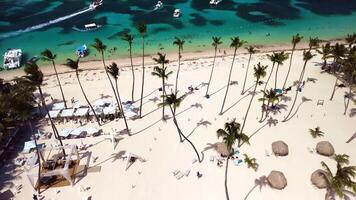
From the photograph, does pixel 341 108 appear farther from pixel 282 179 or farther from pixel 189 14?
pixel 189 14

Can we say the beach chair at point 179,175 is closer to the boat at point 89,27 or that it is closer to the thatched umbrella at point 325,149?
the thatched umbrella at point 325,149

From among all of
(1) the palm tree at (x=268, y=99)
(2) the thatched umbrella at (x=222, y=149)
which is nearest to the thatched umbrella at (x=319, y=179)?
(2) the thatched umbrella at (x=222, y=149)

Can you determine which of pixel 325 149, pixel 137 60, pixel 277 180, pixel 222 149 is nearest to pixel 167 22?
pixel 137 60

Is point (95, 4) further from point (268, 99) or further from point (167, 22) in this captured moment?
point (268, 99)

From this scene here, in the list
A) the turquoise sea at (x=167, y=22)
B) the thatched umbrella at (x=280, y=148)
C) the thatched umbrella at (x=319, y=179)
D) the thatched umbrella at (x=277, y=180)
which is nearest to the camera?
the thatched umbrella at (x=319, y=179)

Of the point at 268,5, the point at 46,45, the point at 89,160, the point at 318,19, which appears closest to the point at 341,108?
the point at 89,160

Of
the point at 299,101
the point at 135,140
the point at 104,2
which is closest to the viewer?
the point at 135,140

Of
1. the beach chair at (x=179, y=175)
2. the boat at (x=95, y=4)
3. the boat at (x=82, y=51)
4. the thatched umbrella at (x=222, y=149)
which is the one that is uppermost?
the boat at (x=95, y=4)
